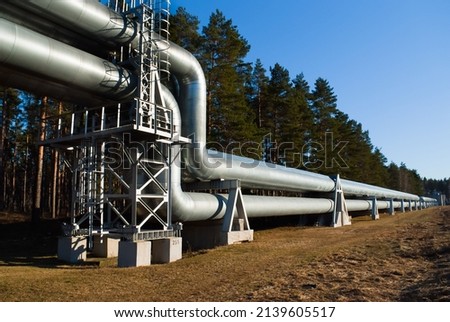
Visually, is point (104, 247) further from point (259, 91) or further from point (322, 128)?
point (322, 128)

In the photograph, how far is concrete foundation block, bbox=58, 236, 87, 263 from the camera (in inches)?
542

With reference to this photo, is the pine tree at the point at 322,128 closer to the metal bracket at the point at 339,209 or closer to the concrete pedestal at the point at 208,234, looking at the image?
the metal bracket at the point at 339,209

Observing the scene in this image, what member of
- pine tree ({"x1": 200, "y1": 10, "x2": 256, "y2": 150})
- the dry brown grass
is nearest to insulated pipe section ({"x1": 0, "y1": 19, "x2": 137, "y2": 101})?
the dry brown grass

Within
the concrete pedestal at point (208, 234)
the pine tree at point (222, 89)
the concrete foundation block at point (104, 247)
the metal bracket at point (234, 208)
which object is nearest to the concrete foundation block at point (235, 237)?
the concrete pedestal at point (208, 234)

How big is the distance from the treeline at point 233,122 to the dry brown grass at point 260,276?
6.87 metres

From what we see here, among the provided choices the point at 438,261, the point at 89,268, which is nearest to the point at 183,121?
the point at 89,268

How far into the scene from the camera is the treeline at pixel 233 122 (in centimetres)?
2864

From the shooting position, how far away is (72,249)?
1378 centimetres

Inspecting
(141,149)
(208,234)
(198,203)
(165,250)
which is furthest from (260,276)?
(208,234)

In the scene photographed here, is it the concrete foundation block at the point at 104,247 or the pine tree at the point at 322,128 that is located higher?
the pine tree at the point at 322,128

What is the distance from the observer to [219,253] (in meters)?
14.3

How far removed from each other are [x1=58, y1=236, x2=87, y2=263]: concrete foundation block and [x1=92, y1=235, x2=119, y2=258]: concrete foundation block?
1.17 m

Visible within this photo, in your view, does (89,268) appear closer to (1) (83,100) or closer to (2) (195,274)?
(2) (195,274)

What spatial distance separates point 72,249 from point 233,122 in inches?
673
